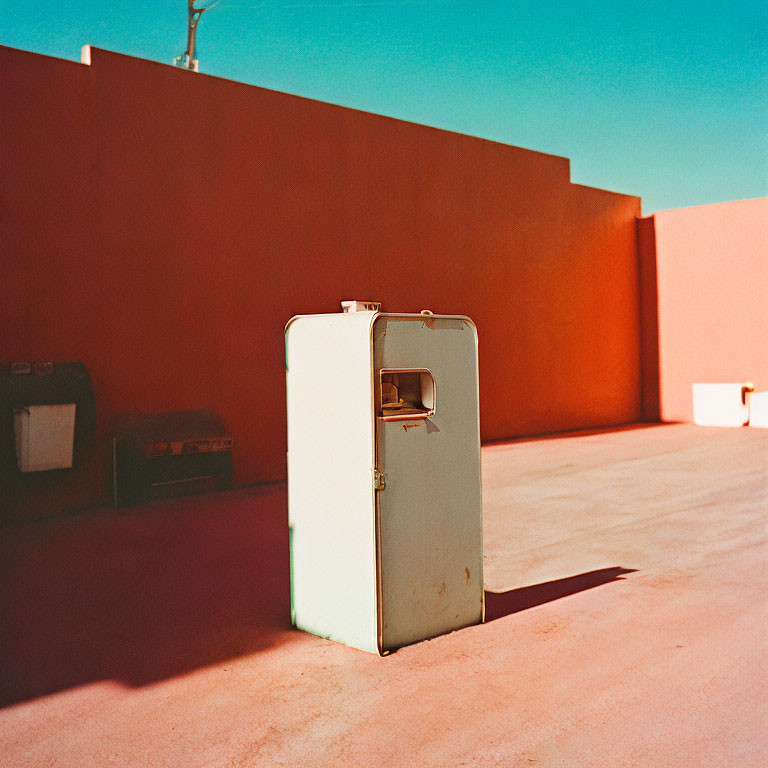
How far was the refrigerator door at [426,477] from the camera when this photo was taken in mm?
2957

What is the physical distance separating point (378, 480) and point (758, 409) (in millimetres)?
10307

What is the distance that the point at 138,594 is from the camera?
398cm

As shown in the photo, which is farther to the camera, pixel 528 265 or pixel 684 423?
pixel 684 423

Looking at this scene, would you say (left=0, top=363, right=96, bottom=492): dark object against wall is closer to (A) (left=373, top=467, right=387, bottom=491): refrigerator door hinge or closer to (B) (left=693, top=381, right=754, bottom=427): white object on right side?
(A) (left=373, top=467, right=387, bottom=491): refrigerator door hinge

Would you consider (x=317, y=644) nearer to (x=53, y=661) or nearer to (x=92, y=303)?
(x=53, y=661)

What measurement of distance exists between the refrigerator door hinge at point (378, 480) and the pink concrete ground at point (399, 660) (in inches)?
27.4

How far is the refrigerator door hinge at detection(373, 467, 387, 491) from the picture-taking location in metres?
2.92

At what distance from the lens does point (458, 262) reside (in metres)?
9.87

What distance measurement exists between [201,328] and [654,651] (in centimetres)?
537

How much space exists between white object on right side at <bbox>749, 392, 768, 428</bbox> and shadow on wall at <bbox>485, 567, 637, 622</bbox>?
843 centimetres

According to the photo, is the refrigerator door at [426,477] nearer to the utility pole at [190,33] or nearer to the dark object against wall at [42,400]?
the dark object against wall at [42,400]

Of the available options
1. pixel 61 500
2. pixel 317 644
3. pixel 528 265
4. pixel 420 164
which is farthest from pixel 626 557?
pixel 528 265

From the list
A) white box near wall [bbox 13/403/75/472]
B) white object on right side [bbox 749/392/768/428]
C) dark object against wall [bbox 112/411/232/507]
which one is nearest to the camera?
white box near wall [bbox 13/403/75/472]

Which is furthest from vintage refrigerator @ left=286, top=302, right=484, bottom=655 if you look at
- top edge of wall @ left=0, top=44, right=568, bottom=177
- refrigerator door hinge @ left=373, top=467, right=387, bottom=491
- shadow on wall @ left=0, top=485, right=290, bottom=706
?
top edge of wall @ left=0, top=44, right=568, bottom=177
